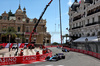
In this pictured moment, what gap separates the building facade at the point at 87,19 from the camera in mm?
41844

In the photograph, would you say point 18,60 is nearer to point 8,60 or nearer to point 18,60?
point 18,60

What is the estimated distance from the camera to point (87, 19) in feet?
159

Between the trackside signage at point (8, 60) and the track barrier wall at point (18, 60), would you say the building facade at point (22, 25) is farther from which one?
the trackside signage at point (8, 60)

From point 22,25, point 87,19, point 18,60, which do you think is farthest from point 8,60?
point 22,25

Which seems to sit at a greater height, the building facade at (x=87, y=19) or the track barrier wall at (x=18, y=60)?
the building facade at (x=87, y=19)

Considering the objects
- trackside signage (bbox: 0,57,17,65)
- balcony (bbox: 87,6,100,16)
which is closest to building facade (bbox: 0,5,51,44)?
balcony (bbox: 87,6,100,16)

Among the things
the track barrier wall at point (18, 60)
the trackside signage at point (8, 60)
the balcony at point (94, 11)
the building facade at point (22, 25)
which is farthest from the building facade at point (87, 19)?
the trackside signage at point (8, 60)

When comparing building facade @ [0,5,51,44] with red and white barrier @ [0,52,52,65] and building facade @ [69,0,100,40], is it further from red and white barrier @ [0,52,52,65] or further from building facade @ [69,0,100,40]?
red and white barrier @ [0,52,52,65]

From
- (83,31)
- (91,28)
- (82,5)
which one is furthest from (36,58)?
(82,5)

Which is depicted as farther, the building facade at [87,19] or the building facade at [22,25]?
the building facade at [22,25]

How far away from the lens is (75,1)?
6762 centimetres

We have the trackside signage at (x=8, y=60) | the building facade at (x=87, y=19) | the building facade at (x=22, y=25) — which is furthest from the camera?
the building facade at (x=22, y=25)

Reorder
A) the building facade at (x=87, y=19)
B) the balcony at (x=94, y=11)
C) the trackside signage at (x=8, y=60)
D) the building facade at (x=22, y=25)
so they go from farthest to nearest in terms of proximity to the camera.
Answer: the building facade at (x=22, y=25) → the building facade at (x=87, y=19) → the balcony at (x=94, y=11) → the trackside signage at (x=8, y=60)

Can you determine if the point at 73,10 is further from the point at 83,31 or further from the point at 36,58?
the point at 36,58
